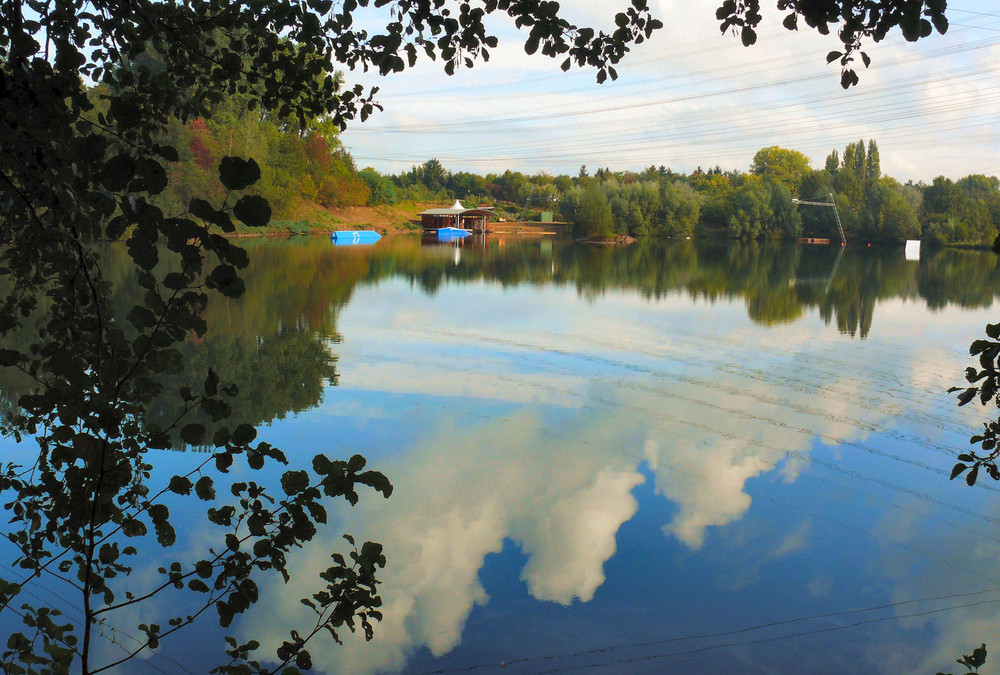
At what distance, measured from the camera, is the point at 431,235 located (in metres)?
52.0

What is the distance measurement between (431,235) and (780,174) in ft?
194

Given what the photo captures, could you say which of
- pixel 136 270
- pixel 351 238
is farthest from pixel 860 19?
pixel 351 238

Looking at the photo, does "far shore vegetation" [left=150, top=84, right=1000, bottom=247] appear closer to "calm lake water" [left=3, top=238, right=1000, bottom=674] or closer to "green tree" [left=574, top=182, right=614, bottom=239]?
"green tree" [left=574, top=182, right=614, bottom=239]

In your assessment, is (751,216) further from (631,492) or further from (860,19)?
(860,19)

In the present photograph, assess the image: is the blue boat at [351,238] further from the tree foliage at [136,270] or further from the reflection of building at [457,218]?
the tree foliage at [136,270]

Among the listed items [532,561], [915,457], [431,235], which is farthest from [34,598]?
[431,235]

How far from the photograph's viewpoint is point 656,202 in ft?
202

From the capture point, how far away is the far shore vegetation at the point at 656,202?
4800 cm

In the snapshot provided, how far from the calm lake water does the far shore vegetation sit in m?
30.4

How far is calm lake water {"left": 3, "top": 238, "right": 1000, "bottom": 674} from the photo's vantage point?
12.0ft

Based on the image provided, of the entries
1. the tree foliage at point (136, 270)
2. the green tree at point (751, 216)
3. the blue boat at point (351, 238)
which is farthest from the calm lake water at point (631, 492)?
the green tree at point (751, 216)

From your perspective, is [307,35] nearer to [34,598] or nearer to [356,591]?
[356,591]

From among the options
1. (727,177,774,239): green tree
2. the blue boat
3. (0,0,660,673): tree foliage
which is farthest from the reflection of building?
(0,0,660,673): tree foliage

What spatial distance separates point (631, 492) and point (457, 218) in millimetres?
55664
